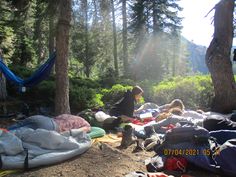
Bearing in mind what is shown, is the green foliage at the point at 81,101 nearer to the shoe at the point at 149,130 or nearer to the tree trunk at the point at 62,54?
the tree trunk at the point at 62,54

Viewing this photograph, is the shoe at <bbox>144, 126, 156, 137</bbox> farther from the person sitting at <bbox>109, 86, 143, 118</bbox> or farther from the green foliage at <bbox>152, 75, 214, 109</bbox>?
the green foliage at <bbox>152, 75, 214, 109</bbox>

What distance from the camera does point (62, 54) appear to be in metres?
6.07

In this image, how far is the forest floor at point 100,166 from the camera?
3342mm

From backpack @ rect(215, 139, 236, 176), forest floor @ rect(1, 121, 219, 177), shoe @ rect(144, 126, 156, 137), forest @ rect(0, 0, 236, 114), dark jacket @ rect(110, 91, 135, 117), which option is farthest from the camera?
forest @ rect(0, 0, 236, 114)

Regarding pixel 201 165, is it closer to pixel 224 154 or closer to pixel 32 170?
pixel 224 154

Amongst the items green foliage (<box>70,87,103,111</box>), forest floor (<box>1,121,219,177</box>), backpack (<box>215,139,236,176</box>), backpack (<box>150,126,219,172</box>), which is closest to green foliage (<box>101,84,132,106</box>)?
green foliage (<box>70,87,103,111</box>)

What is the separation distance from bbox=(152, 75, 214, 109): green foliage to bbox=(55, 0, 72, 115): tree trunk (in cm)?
373

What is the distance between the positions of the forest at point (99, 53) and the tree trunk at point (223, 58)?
0.8 inches

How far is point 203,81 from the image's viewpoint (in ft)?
29.2

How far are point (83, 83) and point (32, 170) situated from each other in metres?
8.17

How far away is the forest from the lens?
682 cm

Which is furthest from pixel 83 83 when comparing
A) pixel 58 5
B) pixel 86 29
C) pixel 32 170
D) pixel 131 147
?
pixel 86 29

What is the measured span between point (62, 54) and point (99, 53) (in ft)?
52.2
